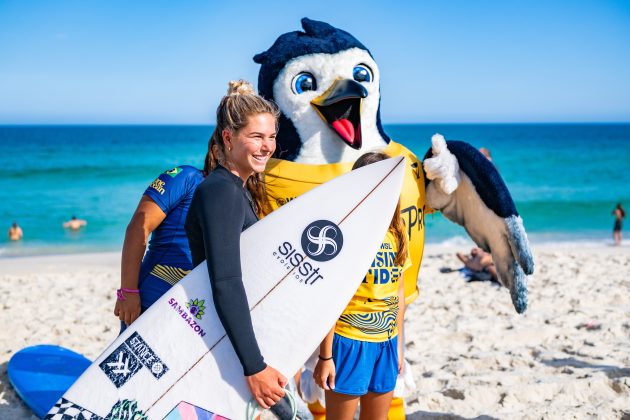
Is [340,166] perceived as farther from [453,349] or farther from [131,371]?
[453,349]

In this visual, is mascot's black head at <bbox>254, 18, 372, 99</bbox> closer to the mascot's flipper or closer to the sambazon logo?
the mascot's flipper

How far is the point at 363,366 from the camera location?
6.89ft

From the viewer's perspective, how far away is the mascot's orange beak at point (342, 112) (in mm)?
2469

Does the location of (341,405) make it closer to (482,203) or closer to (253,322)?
(253,322)

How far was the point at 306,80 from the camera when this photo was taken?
8.38 ft

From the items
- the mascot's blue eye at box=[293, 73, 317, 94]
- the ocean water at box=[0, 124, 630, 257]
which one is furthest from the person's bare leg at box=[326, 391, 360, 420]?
the ocean water at box=[0, 124, 630, 257]

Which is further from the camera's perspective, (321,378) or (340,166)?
(340,166)

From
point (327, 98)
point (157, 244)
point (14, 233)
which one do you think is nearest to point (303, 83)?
point (327, 98)

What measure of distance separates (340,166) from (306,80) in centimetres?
39

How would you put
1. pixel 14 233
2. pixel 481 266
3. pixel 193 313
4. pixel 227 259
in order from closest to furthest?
pixel 227 259
pixel 193 313
pixel 481 266
pixel 14 233

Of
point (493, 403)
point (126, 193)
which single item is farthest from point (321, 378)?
point (126, 193)

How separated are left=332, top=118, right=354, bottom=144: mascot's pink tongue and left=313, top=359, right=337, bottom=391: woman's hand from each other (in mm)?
910

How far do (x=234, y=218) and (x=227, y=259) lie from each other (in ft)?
0.36

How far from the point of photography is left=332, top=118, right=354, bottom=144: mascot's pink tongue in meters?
2.49
